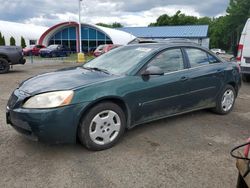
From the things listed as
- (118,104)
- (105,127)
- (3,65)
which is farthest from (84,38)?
(105,127)

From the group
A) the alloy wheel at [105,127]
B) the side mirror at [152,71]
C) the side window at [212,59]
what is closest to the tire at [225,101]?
the side window at [212,59]

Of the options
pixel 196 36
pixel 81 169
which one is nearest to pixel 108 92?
pixel 81 169

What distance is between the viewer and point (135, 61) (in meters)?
4.31

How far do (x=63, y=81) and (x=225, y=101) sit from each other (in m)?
3.48

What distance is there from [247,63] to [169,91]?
6.03m

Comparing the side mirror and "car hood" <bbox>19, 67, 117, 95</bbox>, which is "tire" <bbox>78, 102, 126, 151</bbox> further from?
the side mirror

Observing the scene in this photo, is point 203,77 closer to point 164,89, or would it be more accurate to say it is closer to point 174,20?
point 164,89

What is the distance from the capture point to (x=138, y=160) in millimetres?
3502

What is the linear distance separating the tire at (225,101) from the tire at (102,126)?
244 centimetres

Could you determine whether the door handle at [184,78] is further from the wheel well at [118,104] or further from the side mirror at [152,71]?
the wheel well at [118,104]

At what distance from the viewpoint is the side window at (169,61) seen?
4.44 m

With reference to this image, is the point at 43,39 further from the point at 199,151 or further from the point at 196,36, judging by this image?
the point at 199,151

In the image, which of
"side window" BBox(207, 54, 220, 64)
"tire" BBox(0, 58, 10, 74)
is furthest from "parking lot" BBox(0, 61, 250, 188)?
"tire" BBox(0, 58, 10, 74)

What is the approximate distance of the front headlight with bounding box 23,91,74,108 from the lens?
339 cm
